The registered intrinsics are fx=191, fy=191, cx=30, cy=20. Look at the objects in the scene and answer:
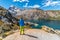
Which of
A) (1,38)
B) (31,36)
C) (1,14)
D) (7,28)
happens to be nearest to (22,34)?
(31,36)

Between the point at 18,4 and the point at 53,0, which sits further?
the point at 53,0

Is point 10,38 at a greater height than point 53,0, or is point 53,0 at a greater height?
point 53,0

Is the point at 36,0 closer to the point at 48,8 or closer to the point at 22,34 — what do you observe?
the point at 48,8

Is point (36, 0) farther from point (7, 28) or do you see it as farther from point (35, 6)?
point (7, 28)

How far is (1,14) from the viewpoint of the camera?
64.0ft

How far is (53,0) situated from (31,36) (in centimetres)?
970

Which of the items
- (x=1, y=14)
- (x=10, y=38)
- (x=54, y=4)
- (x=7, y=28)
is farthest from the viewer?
(x=54, y=4)

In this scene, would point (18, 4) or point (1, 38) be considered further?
point (18, 4)

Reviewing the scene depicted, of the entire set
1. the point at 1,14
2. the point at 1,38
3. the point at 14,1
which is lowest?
the point at 1,38

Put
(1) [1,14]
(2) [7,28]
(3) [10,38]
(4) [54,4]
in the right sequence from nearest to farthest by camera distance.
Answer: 1. (3) [10,38]
2. (2) [7,28]
3. (1) [1,14]
4. (4) [54,4]

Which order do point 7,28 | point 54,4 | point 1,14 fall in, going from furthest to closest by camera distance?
point 54,4 < point 1,14 < point 7,28

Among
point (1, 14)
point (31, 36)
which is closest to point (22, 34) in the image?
point (31, 36)

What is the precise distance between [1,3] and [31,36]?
8356 mm

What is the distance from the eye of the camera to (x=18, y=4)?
20.1 m
